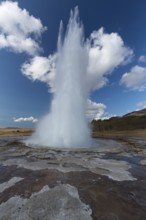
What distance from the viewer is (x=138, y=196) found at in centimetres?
538

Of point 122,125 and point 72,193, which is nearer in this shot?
point 72,193

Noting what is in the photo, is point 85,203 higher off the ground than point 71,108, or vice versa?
point 71,108

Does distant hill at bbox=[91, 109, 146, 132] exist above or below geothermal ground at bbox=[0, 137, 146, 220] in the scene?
above

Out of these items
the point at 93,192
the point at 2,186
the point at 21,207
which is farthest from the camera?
the point at 2,186

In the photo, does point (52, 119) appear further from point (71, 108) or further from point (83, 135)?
point (83, 135)

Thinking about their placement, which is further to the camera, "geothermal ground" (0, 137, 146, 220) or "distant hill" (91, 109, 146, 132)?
"distant hill" (91, 109, 146, 132)

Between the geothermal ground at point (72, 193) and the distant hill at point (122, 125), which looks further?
the distant hill at point (122, 125)

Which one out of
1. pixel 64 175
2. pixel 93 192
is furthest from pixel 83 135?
pixel 93 192

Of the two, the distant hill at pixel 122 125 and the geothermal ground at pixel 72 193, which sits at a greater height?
the distant hill at pixel 122 125

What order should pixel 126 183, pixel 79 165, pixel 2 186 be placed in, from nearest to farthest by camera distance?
pixel 2 186 < pixel 126 183 < pixel 79 165

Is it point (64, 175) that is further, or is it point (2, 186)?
point (64, 175)

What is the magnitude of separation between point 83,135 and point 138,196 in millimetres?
15131

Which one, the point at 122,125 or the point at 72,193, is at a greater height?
the point at 122,125

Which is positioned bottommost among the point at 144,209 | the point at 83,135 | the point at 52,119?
the point at 144,209
